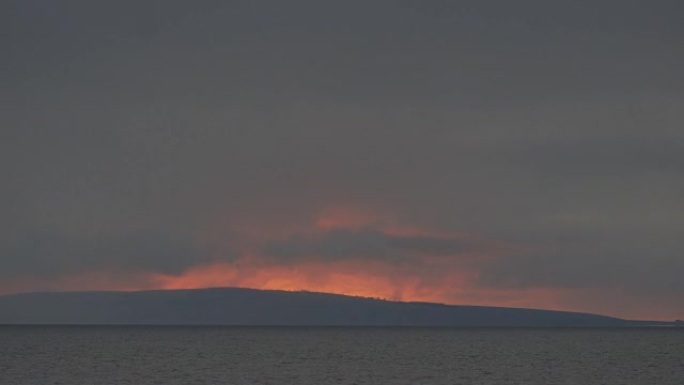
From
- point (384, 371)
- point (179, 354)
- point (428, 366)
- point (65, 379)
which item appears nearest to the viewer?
point (65, 379)

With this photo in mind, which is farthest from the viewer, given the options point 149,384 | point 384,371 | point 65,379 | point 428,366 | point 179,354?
point 179,354

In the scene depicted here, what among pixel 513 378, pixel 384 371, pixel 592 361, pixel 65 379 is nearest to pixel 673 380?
pixel 513 378

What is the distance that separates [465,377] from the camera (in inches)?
4087

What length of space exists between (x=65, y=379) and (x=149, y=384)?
10.9 metres

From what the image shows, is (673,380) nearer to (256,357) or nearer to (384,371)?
(384,371)

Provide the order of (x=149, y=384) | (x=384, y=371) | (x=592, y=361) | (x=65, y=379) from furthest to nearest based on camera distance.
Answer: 1. (x=592, y=361)
2. (x=384, y=371)
3. (x=65, y=379)
4. (x=149, y=384)

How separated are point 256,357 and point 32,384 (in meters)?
55.4

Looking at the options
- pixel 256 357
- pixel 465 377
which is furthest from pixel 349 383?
pixel 256 357

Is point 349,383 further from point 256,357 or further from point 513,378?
point 256,357

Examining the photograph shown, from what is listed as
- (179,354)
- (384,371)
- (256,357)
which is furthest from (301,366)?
(179,354)

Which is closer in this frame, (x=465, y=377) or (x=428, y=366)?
(x=465, y=377)

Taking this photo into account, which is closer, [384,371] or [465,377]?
[465,377]

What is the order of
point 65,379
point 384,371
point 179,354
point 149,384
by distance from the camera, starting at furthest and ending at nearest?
point 179,354, point 384,371, point 65,379, point 149,384

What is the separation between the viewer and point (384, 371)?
112m
